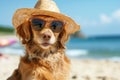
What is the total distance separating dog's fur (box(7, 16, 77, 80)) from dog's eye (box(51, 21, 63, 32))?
5cm

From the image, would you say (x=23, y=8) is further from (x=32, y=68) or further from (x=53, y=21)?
(x=32, y=68)

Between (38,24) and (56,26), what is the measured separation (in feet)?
0.76

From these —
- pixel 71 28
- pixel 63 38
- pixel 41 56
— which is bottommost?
pixel 41 56

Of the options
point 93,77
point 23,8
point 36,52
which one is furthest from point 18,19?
point 93,77

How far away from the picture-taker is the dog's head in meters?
4.59

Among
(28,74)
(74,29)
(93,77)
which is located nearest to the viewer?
(28,74)

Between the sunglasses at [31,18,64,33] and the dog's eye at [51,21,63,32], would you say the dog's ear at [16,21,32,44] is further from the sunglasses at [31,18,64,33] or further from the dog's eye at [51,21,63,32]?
the dog's eye at [51,21,63,32]

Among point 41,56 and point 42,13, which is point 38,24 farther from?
point 41,56

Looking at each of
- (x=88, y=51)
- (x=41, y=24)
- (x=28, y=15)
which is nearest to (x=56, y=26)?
(x=41, y=24)

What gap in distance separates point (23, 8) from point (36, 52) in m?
0.56

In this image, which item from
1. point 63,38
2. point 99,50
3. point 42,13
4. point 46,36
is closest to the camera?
point 46,36

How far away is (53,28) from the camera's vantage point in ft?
15.5

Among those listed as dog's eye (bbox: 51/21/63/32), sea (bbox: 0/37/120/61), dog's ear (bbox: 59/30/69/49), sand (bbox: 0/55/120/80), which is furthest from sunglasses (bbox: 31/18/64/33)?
sand (bbox: 0/55/120/80)

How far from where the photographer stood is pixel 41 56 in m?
4.68
